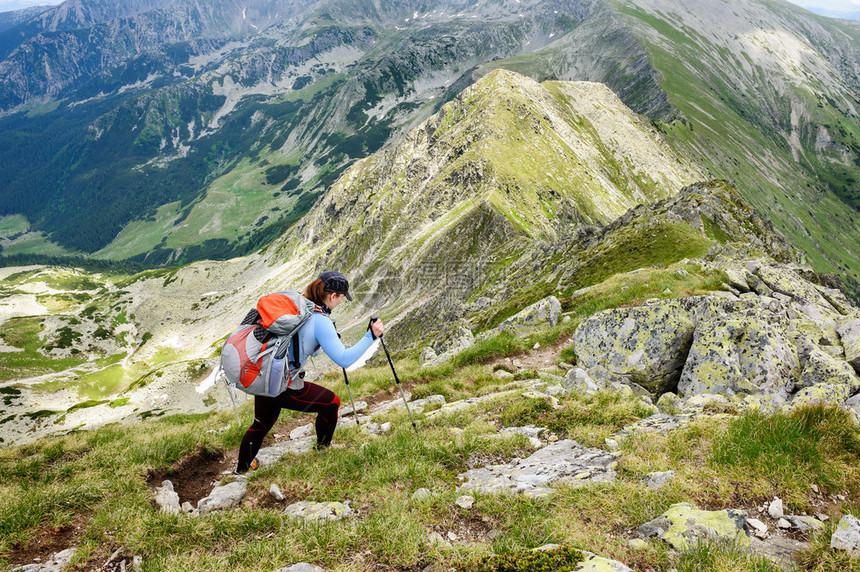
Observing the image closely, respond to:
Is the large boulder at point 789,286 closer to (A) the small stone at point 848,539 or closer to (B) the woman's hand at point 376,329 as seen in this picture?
(A) the small stone at point 848,539

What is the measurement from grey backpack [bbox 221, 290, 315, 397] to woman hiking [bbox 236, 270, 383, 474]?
339 millimetres

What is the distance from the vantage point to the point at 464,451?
8266 mm

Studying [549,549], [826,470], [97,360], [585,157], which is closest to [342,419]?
[549,549]

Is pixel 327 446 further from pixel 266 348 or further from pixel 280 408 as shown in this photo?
pixel 266 348

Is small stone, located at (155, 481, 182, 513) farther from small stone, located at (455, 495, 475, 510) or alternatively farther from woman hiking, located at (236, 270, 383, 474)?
small stone, located at (455, 495, 475, 510)

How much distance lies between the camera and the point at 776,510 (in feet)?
17.6

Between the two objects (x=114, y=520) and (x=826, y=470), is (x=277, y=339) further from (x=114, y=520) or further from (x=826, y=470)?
(x=826, y=470)

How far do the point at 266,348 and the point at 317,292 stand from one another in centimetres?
163

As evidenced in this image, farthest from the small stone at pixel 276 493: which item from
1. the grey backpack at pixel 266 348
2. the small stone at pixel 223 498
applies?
the grey backpack at pixel 266 348

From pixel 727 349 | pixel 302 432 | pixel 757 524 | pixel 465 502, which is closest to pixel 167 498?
pixel 302 432

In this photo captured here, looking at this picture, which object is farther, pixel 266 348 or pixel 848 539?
pixel 266 348

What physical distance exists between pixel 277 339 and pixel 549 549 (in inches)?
226

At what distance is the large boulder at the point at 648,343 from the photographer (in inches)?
495

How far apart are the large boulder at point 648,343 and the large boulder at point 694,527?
796 centimetres
